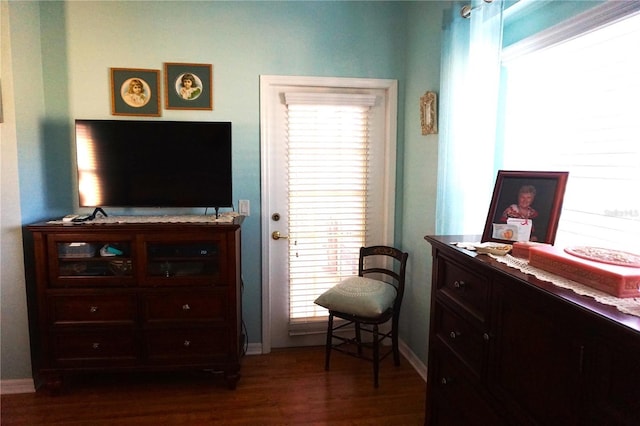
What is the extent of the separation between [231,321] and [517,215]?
5.75 ft

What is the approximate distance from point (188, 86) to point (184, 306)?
1.49 m

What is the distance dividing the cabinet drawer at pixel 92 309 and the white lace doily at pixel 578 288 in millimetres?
2118

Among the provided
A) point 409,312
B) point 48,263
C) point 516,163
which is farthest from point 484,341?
point 48,263

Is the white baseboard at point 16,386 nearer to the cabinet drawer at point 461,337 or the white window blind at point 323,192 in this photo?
the white window blind at point 323,192

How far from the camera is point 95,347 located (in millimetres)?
2418

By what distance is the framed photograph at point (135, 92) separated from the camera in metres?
2.66

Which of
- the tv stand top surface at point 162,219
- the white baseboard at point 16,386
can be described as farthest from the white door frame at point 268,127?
the white baseboard at point 16,386

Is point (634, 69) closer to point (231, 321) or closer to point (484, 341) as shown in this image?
point (484, 341)

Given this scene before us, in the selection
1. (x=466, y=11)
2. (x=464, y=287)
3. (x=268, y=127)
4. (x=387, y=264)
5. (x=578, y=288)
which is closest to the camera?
(x=578, y=288)

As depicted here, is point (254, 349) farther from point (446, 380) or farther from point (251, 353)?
point (446, 380)

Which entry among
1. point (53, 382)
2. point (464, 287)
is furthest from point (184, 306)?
point (464, 287)

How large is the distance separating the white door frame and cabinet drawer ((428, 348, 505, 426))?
136 cm

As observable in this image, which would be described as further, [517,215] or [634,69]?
[517,215]

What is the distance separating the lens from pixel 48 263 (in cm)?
234
